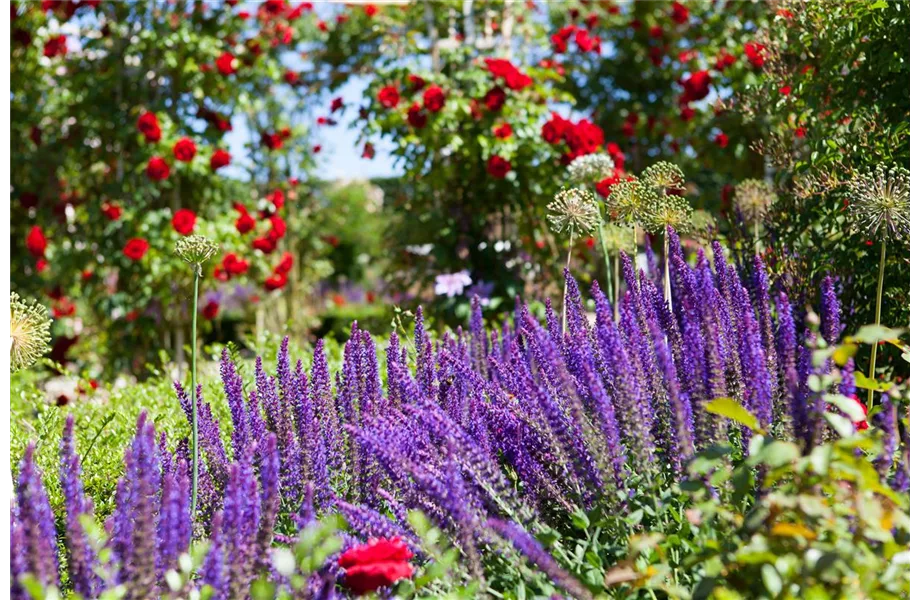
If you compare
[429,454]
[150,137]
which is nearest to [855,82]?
[429,454]

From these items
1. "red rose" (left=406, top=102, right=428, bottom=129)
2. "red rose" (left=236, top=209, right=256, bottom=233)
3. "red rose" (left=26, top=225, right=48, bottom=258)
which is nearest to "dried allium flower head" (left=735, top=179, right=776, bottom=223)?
"red rose" (left=406, top=102, right=428, bottom=129)

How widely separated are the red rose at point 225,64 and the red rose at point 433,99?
5.04ft

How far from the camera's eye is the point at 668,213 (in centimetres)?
238

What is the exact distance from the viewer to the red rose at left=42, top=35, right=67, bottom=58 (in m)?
5.40

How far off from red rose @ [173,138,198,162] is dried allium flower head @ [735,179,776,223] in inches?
128

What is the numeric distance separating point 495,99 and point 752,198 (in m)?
1.75

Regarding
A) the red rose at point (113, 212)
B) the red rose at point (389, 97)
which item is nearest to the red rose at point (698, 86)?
the red rose at point (389, 97)

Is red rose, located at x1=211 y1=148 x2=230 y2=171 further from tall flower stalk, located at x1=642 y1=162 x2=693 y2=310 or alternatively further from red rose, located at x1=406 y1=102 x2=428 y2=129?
tall flower stalk, located at x1=642 y1=162 x2=693 y2=310

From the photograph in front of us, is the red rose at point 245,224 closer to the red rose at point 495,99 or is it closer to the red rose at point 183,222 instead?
the red rose at point 183,222

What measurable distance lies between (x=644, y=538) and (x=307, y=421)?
2.55 ft

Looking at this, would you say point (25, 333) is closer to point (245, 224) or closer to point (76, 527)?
point (76, 527)

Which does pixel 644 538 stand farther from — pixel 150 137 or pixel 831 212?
pixel 150 137

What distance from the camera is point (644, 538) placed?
3.93 ft

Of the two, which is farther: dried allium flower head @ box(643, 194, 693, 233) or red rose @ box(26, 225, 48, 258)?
red rose @ box(26, 225, 48, 258)
